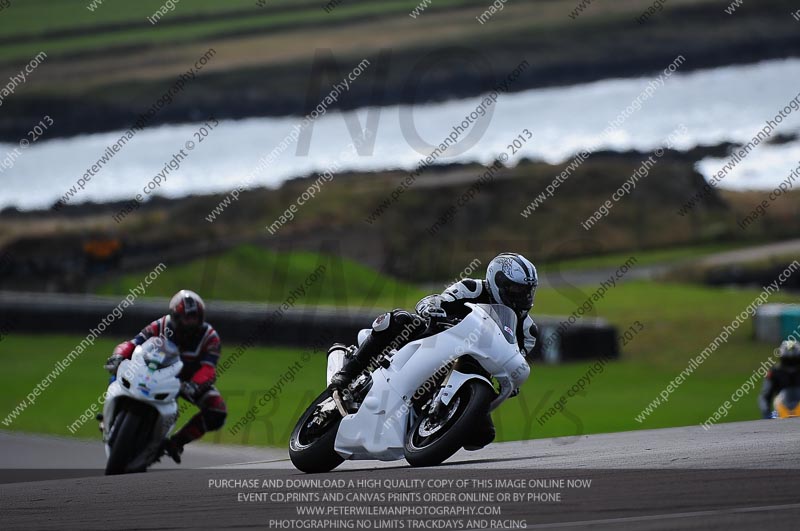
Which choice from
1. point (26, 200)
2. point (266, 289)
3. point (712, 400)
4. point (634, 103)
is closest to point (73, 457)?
point (712, 400)

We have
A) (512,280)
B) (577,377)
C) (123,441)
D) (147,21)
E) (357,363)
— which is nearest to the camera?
(512,280)

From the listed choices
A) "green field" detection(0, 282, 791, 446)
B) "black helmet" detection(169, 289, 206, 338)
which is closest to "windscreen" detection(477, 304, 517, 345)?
"black helmet" detection(169, 289, 206, 338)

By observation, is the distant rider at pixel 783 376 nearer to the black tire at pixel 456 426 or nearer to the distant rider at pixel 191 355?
the distant rider at pixel 191 355

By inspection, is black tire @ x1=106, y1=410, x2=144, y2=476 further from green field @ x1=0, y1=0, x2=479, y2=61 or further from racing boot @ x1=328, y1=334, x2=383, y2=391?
green field @ x1=0, y1=0, x2=479, y2=61

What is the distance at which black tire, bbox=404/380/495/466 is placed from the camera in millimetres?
7484

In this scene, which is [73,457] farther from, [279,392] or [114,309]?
[114,309]

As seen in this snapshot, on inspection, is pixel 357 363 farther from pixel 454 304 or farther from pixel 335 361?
pixel 454 304

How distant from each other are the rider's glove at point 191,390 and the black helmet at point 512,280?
3691mm

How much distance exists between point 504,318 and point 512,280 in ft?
0.79

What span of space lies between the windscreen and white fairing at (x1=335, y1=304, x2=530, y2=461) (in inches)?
4.1

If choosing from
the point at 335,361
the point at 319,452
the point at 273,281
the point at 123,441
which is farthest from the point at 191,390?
the point at 273,281

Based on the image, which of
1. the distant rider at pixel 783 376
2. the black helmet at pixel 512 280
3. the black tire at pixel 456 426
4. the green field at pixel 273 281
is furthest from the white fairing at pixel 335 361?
the green field at pixel 273 281

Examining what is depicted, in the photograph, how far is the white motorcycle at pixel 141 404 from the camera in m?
10.4

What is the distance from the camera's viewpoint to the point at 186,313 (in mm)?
11016
